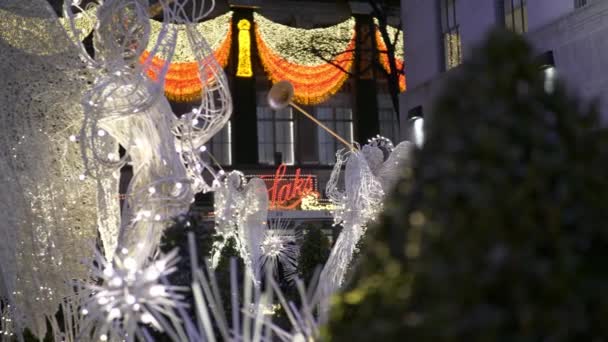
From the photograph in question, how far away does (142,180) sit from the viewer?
8922mm

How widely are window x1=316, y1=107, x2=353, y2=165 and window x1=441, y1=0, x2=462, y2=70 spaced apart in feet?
A: 44.5

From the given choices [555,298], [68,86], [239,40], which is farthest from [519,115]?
[239,40]

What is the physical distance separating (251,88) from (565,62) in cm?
1904

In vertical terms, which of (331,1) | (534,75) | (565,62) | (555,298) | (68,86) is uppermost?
(331,1)

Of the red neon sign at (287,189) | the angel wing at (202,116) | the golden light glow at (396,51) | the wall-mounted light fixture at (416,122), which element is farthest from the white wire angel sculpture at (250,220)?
the golden light glow at (396,51)

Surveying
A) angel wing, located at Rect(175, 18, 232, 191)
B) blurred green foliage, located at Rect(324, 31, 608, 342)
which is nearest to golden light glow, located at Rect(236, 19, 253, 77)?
angel wing, located at Rect(175, 18, 232, 191)

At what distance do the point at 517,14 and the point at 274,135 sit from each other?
58.4 feet

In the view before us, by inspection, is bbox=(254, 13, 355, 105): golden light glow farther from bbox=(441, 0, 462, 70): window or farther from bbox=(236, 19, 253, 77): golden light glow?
bbox=(441, 0, 462, 70): window

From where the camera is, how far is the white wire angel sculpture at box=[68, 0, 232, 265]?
8.68 m

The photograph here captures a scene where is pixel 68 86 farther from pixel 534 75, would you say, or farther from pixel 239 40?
pixel 239 40

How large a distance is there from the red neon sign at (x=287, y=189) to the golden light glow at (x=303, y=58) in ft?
8.75

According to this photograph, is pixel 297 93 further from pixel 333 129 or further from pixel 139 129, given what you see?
pixel 139 129

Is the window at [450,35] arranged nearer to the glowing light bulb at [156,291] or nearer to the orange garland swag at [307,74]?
the orange garland swag at [307,74]

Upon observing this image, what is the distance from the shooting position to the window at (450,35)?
2109cm
